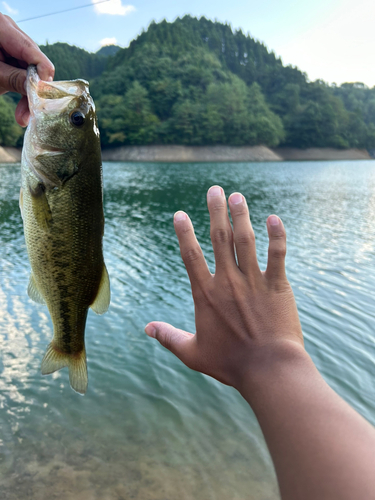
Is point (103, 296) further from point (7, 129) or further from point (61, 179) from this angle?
point (7, 129)

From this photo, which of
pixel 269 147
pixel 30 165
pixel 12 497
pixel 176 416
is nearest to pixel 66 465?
pixel 12 497

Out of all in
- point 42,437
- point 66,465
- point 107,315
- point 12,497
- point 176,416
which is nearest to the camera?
point 12,497

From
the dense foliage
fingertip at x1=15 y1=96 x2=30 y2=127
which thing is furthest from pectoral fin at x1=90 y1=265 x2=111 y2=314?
the dense foliage

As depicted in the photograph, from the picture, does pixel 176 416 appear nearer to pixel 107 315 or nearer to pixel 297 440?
pixel 107 315

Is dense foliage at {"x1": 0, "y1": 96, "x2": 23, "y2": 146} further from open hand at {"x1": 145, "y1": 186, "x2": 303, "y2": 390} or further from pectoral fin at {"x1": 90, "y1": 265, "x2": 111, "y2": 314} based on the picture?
open hand at {"x1": 145, "y1": 186, "x2": 303, "y2": 390}

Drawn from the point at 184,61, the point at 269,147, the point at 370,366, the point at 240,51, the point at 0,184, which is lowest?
the point at 370,366
